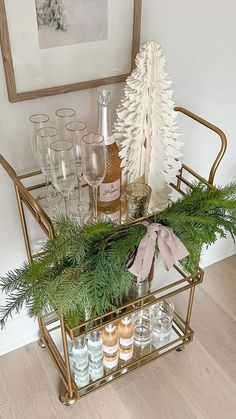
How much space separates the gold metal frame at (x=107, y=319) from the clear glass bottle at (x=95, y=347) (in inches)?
2.5

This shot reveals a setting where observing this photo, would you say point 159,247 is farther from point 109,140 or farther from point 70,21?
point 70,21

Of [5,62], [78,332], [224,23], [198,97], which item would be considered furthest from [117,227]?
[224,23]

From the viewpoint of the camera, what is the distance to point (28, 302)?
1.03 meters

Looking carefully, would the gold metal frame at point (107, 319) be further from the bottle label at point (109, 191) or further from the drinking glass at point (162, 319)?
the bottle label at point (109, 191)

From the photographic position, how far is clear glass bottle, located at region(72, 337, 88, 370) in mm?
1289

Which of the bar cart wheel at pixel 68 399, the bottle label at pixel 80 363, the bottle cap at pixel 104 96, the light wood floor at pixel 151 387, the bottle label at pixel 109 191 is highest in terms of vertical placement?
the bottle cap at pixel 104 96

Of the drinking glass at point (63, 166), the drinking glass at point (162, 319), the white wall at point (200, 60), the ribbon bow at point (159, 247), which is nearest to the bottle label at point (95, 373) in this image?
the drinking glass at point (162, 319)

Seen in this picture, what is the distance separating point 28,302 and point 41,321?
435 mm

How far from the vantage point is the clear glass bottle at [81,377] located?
4.33 feet

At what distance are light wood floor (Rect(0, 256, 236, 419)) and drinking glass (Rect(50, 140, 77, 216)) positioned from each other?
0.75 m

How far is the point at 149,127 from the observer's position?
1.09 m

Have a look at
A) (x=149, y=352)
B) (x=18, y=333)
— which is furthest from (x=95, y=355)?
(x=18, y=333)

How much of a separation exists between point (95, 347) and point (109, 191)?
1.63 feet

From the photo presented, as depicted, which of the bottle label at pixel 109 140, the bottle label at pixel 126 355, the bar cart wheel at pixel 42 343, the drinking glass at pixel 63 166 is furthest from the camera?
the bar cart wheel at pixel 42 343
